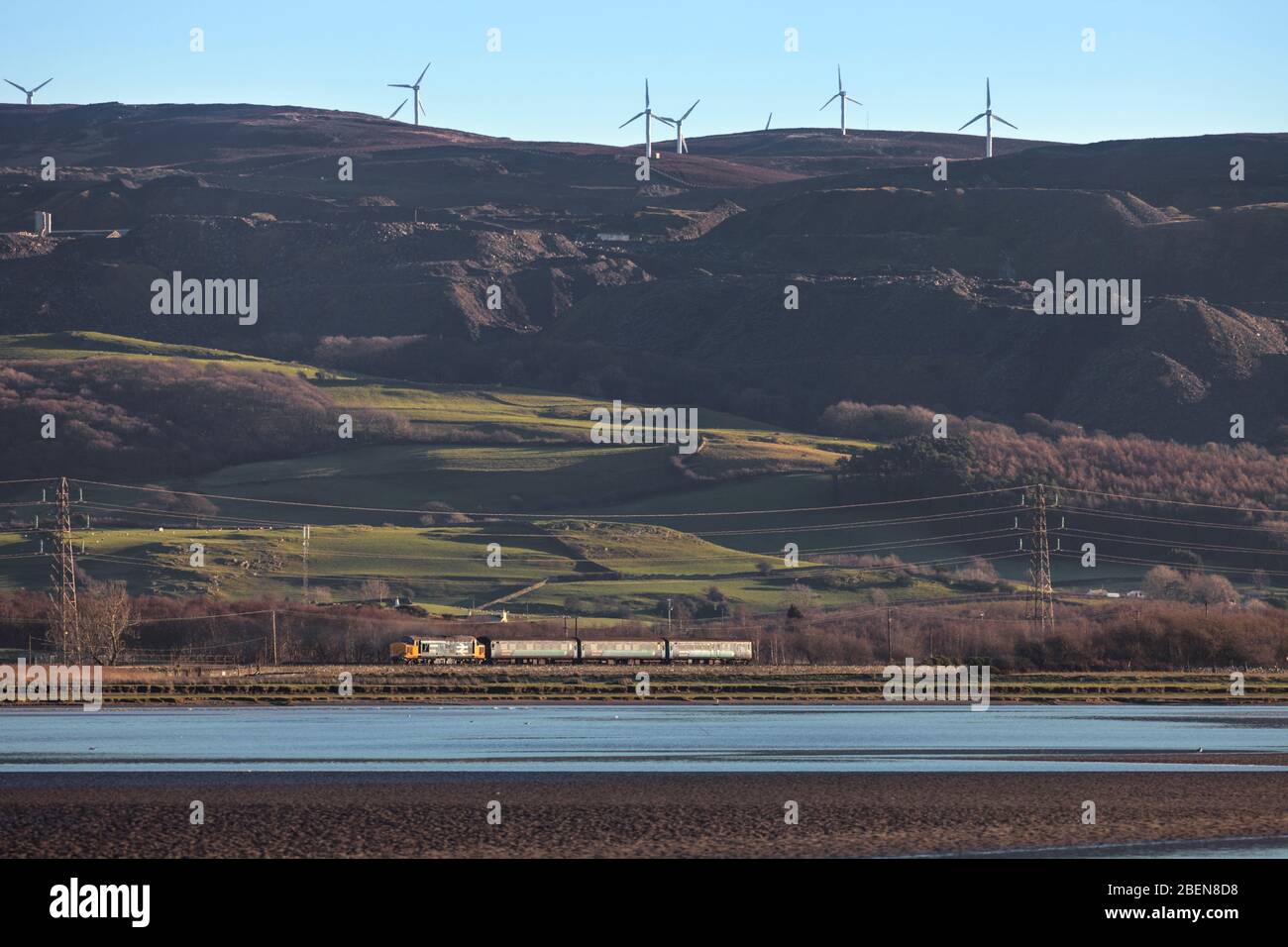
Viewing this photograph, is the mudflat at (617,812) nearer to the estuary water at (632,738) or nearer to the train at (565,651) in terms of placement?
the estuary water at (632,738)

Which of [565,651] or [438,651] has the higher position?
[438,651]

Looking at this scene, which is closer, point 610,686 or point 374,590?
point 610,686

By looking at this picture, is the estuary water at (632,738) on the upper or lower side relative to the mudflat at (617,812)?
lower

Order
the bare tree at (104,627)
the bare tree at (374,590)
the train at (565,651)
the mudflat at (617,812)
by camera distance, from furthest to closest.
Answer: the bare tree at (374,590)
the train at (565,651)
the bare tree at (104,627)
the mudflat at (617,812)

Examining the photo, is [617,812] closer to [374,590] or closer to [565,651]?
[565,651]

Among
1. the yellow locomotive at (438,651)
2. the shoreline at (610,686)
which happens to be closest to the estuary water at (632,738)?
the shoreline at (610,686)

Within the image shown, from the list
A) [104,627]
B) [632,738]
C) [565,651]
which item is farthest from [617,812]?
[104,627]
